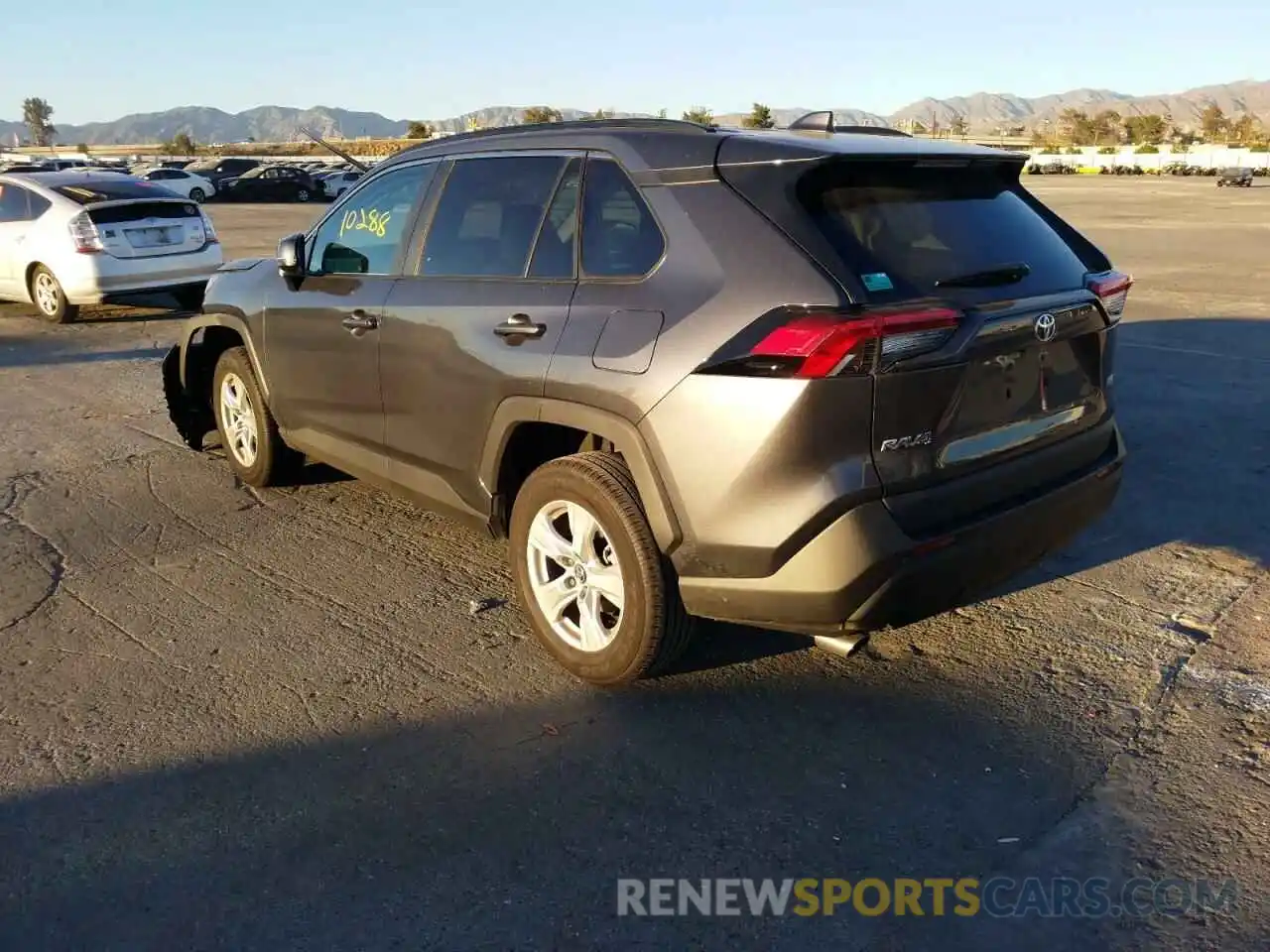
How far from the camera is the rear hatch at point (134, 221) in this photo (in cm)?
1118

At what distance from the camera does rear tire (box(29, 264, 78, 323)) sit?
11.5 meters

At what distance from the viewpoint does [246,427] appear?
19.0 feet

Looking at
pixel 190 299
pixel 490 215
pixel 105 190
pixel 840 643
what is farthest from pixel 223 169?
pixel 840 643

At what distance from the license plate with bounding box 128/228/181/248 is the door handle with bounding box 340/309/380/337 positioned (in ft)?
26.6

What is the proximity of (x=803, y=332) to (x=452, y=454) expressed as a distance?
171cm

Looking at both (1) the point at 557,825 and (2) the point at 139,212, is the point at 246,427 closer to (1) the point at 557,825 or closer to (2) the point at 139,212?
(1) the point at 557,825

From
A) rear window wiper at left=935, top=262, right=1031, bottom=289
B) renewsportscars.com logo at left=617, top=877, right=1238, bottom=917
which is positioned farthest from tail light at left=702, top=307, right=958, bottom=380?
renewsportscars.com logo at left=617, top=877, right=1238, bottom=917

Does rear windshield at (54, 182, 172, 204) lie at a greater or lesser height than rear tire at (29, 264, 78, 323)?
greater

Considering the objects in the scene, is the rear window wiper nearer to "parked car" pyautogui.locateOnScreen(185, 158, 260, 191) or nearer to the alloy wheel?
the alloy wheel

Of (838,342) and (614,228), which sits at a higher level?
(614,228)

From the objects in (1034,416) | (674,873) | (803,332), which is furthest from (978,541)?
(674,873)

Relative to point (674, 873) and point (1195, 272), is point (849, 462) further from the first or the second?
point (1195, 272)

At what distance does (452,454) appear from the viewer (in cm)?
409

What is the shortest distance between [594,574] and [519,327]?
907mm
